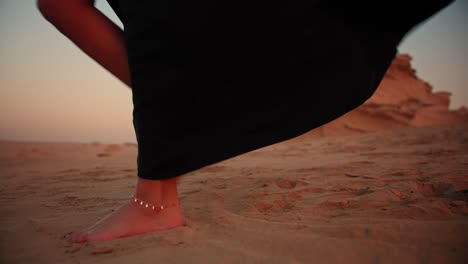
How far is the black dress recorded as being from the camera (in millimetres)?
1107

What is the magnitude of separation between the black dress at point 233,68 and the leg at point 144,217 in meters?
0.12

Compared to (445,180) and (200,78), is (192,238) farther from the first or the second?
(445,180)

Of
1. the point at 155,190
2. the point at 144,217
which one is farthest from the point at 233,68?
the point at 144,217

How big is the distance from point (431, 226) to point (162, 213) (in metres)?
0.90

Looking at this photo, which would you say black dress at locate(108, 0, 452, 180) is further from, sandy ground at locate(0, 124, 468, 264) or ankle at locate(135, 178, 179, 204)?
sandy ground at locate(0, 124, 468, 264)

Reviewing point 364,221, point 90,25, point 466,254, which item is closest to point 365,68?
point 364,221

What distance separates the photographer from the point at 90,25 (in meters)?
1.30

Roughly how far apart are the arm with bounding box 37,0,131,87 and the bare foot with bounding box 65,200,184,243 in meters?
0.49

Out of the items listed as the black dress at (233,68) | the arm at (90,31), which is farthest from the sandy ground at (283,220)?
the arm at (90,31)

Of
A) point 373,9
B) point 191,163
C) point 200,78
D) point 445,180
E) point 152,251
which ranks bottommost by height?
point 152,251

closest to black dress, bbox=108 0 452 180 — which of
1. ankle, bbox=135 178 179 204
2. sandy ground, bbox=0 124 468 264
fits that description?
ankle, bbox=135 178 179 204

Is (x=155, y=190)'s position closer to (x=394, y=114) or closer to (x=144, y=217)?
(x=144, y=217)

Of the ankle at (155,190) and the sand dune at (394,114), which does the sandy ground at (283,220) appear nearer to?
the ankle at (155,190)

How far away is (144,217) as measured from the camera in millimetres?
1271
